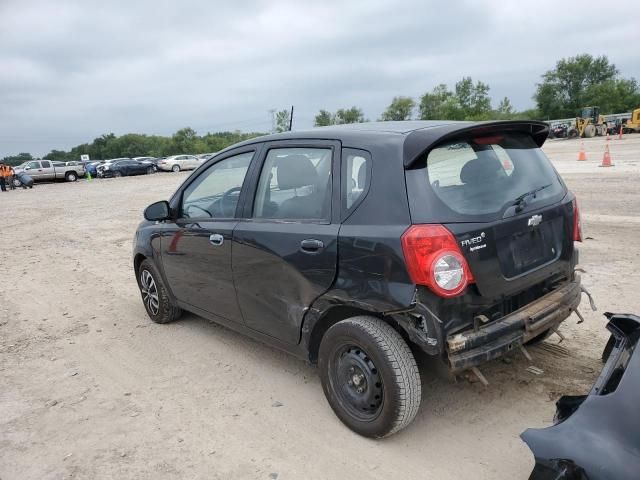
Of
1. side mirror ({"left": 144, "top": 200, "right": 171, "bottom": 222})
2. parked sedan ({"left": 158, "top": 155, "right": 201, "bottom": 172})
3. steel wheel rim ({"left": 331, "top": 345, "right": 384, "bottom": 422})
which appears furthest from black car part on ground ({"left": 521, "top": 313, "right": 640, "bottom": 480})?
parked sedan ({"left": 158, "top": 155, "right": 201, "bottom": 172})

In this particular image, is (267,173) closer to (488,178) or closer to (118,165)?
(488,178)

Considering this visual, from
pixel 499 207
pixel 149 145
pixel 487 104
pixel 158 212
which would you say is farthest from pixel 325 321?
pixel 149 145

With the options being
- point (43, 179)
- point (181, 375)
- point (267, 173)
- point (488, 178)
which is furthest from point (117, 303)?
point (43, 179)

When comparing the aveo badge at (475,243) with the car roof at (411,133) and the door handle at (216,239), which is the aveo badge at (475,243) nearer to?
the car roof at (411,133)

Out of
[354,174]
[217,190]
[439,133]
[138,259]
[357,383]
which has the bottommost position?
[357,383]

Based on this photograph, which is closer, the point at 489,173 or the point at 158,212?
the point at 489,173

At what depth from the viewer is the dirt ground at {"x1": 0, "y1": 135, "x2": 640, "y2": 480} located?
2768 millimetres

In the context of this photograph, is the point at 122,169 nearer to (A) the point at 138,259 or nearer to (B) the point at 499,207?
(A) the point at 138,259

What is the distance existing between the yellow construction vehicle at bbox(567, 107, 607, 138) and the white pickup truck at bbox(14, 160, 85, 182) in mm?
40571

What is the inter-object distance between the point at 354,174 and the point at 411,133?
1.31 feet

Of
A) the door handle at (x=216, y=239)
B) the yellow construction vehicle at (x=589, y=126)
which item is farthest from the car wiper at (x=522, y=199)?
the yellow construction vehicle at (x=589, y=126)

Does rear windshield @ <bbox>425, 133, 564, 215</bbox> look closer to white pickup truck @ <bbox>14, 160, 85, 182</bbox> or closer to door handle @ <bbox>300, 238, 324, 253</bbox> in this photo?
door handle @ <bbox>300, 238, 324, 253</bbox>

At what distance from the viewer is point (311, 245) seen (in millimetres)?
2979

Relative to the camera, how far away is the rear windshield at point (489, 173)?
8.91 feet
